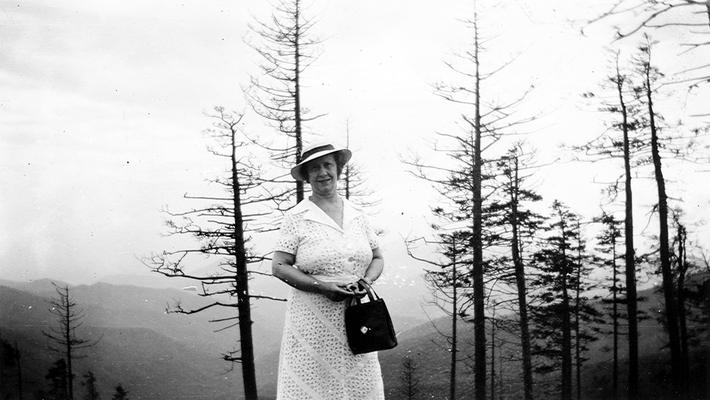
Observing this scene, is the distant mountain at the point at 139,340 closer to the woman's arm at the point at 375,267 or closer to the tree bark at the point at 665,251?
the tree bark at the point at 665,251

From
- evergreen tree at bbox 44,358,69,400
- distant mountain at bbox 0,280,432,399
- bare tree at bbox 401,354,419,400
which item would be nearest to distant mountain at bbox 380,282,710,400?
bare tree at bbox 401,354,419,400

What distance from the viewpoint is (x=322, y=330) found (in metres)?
3.19

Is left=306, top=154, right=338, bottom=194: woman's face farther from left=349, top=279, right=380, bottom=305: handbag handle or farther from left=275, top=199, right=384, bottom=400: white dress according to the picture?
left=349, top=279, right=380, bottom=305: handbag handle

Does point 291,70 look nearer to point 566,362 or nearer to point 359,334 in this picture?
point 359,334

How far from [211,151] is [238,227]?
2551mm

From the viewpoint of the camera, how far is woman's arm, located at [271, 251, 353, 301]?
301 centimetres

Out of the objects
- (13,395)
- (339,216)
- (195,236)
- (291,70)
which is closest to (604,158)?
(291,70)

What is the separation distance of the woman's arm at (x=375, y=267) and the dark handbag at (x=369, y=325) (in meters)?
0.15

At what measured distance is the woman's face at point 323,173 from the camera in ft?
10.8

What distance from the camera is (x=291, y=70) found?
15.6 meters

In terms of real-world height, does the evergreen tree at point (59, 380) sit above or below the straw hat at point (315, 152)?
below

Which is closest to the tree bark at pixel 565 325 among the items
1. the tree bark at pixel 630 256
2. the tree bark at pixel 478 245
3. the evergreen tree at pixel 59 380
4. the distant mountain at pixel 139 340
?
the tree bark at pixel 630 256

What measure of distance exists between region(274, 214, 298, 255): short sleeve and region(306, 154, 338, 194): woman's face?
0.26 metres

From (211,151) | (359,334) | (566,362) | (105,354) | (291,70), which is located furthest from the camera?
(105,354)
